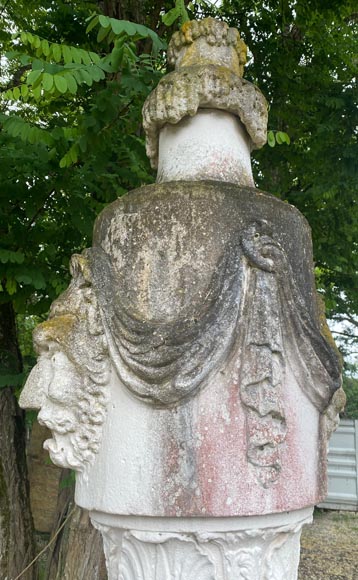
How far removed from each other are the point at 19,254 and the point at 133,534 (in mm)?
1753

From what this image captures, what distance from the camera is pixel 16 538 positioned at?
4.68m

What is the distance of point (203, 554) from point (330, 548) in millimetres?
7052

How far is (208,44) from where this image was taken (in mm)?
2824

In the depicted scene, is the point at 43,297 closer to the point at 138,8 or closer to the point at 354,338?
the point at 138,8

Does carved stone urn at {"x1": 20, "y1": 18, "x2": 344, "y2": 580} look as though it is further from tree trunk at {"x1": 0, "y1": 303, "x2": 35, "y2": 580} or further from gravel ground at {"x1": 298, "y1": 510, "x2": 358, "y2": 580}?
gravel ground at {"x1": 298, "y1": 510, "x2": 358, "y2": 580}

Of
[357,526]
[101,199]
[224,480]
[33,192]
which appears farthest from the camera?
[357,526]

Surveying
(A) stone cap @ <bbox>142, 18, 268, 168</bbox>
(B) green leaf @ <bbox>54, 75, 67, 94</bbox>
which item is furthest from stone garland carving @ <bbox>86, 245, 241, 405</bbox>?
(B) green leaf @ <bbox>54, 75, 67, 94</bbox>

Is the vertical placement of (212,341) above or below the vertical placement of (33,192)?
below

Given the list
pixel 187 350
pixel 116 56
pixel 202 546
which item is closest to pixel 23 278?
pixel 116 56

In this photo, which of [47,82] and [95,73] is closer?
[47,82]

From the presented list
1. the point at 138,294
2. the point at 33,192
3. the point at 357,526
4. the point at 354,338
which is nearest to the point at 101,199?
the point at 33,192

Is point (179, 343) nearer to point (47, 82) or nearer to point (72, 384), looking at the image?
point (72, 384)

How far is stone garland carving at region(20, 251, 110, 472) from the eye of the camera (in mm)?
2289

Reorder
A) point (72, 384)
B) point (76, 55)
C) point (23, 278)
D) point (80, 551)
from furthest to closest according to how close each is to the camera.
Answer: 1. point (80, 551)
2. point (23, 278)
3. point (76, 55)
4. point (72, 384)
